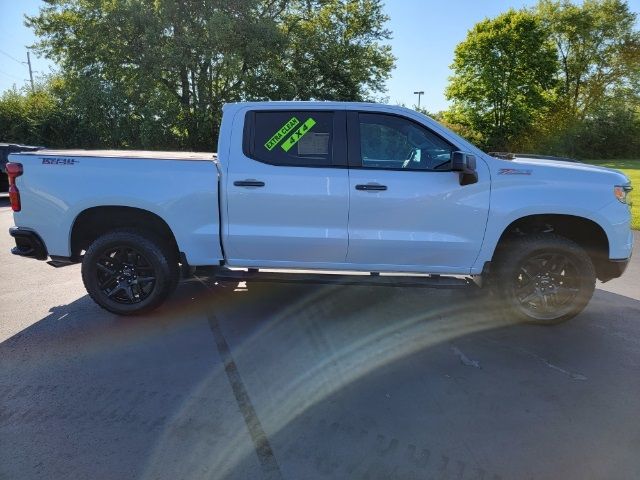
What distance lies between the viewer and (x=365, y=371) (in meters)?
3.58

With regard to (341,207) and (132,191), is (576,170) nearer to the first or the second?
(341,207)

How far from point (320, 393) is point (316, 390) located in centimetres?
5

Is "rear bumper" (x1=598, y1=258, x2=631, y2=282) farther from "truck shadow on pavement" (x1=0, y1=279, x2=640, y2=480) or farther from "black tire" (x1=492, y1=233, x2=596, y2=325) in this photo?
"truck shadow on pavement" (x1=0, y1=279, x2=640, y2=480)

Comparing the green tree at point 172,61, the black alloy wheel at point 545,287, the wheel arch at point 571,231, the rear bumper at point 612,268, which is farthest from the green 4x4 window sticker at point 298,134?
the green tree at point 172,61

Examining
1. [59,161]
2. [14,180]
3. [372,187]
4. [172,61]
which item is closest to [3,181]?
[172,61]

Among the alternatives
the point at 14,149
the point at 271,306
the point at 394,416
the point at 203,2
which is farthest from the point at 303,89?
the point at 394,416

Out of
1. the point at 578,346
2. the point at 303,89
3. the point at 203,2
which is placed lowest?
the point at 578,346

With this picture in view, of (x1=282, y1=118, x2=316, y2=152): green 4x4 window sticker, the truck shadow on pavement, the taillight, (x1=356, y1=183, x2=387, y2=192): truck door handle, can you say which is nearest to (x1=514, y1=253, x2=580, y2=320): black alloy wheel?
the truck shadow on pavement

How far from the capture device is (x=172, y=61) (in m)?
20.0

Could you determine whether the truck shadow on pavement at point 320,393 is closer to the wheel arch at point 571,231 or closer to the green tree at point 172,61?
the wheel arch at point 571,231

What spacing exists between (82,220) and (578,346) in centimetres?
478

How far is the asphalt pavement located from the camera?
8.48 ft

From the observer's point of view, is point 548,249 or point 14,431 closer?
point 14,431

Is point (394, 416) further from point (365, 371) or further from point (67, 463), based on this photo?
point (67, 463)
